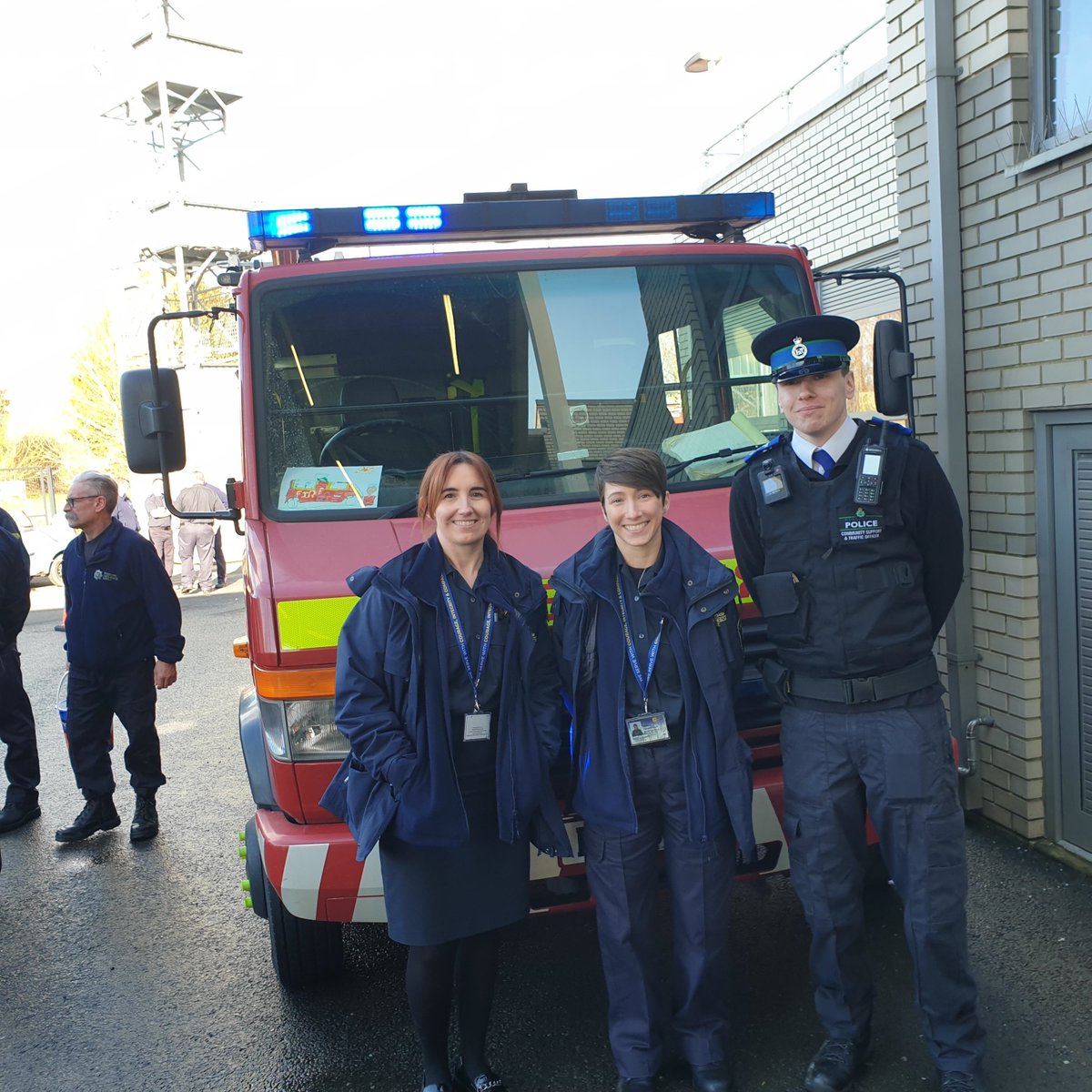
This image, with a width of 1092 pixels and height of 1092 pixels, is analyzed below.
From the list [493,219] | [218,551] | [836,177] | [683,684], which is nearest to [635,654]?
[683,684]

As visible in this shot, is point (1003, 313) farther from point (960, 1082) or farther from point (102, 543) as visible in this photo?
point (102, 543)

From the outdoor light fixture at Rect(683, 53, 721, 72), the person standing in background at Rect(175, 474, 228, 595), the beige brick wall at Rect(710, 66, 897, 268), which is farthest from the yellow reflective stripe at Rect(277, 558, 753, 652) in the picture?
the person standing in background at Rect(175, 474, 228, 595)

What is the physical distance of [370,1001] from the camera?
3.52m

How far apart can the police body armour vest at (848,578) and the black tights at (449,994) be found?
120cm

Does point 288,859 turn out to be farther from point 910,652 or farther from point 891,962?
point 891,962

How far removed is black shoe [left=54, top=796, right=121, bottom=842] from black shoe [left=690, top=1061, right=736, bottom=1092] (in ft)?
12.0

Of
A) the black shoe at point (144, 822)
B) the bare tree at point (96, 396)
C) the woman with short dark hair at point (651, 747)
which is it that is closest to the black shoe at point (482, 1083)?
the woman with short dark hair at point (651, 747)

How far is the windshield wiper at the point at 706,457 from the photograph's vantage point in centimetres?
353

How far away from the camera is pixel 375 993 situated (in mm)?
3580

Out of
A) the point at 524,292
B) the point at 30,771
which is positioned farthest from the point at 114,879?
the point at 524,292

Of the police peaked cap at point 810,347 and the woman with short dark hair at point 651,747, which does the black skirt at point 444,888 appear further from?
the police peaked cap at point 810,347

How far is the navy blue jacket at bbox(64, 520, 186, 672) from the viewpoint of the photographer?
16.6ft

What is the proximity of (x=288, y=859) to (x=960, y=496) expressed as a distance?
317 cm

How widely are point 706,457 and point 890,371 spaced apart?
0.74 m
